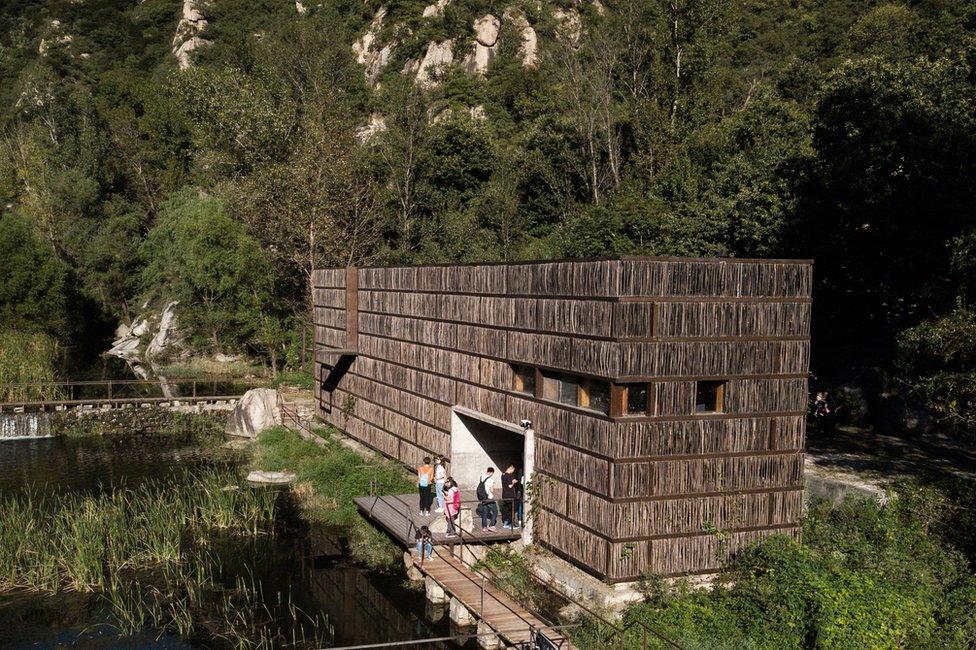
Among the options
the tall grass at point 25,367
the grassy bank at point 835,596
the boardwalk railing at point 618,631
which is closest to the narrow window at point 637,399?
the grassy bank at point 835,596

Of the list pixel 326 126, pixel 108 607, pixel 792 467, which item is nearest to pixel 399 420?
pixel 108 607

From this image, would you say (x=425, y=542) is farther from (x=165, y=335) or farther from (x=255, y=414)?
(x=165, y=335)

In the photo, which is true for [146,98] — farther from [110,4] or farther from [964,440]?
[964,440]

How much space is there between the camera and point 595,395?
54.2ft

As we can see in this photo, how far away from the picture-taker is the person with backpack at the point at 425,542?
1814 centimetres

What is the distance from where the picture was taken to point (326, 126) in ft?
163

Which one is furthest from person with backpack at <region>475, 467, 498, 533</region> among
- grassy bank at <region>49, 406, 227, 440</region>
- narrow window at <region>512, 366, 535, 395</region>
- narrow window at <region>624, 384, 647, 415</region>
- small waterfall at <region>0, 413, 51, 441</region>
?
small waterfall at <region>0, 413, 51, 441</region>

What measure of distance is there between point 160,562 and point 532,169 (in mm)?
36906

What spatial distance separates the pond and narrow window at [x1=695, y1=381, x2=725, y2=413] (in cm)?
695

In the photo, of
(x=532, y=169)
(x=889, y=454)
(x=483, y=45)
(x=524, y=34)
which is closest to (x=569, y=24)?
(x=524, y=34)

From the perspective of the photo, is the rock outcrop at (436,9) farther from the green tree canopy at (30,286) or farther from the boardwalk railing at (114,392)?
the boardwalk railing at (114,392)

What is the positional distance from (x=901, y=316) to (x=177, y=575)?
79.7 feet

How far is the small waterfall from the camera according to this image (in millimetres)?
35125

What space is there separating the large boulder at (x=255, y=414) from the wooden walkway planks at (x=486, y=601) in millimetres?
18369
